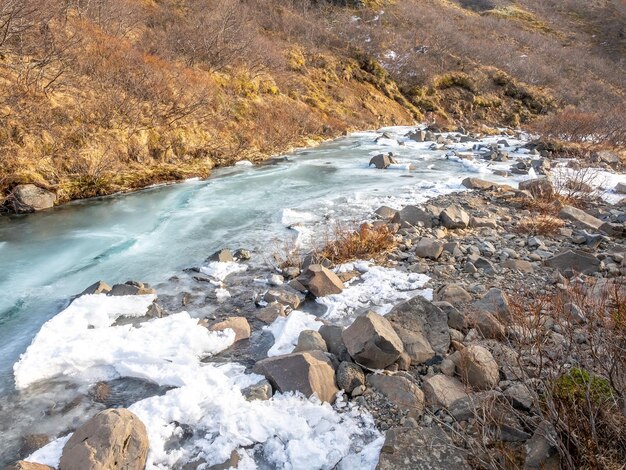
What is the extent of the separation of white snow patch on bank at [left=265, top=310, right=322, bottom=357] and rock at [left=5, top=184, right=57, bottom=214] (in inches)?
274

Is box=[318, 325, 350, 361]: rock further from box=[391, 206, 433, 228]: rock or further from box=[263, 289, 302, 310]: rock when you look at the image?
box=[391, 206, 433, 228]: rock

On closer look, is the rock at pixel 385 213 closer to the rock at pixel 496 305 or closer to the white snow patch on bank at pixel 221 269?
the white snow patch on bank at pixel 221 269

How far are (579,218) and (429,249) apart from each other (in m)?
3.79

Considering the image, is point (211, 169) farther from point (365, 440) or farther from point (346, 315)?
point (365, 440)

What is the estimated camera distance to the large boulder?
12.0 ft

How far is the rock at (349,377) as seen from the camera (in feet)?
11.2

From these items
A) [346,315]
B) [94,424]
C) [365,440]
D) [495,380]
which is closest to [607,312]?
[495,380]

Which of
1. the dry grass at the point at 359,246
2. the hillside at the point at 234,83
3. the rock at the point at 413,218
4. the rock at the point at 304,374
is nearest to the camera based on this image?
the rock at the point at 304,374

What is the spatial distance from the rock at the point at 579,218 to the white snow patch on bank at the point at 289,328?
5917mm

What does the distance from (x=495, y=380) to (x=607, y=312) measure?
3.46 feet

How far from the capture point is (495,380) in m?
3.19

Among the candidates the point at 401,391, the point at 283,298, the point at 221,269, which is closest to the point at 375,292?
the point at 283,298

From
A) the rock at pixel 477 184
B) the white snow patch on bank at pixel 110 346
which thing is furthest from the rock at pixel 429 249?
the rock at pixel 477 184

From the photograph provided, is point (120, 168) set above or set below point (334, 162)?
above
